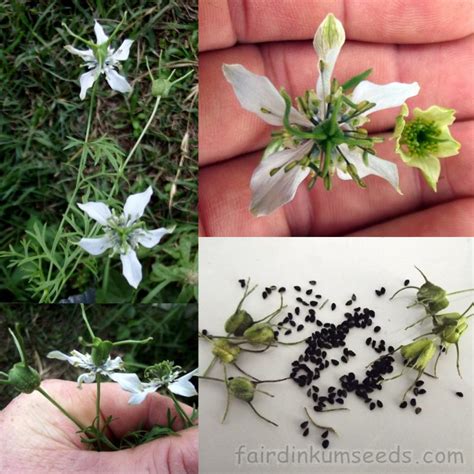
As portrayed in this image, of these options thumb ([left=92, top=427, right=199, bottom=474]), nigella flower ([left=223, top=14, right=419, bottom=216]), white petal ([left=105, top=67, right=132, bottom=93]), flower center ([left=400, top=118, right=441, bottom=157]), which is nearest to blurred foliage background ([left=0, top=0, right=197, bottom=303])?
white petal ([left=105, top=67, right=132, bottom=93])

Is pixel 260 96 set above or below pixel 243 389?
above

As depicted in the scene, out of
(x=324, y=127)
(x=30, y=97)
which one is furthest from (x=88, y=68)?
(x=324, y=127)

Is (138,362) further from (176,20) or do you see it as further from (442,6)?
(442,6)

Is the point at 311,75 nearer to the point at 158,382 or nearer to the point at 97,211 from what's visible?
the point at 97,211

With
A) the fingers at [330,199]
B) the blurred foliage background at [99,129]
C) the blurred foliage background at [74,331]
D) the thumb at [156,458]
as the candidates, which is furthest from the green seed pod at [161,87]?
the thumb at [156,458]

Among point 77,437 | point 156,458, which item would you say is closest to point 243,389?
point 156,458

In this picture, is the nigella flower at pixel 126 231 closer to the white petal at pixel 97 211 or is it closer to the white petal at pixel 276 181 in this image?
the white petal at pixel 97 211

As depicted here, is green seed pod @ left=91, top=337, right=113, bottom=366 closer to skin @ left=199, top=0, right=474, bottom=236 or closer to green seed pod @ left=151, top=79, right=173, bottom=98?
skin @ left=199, top=0, right=474, bottom=236
